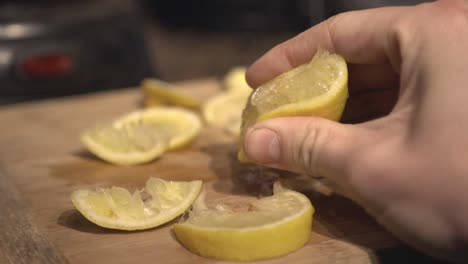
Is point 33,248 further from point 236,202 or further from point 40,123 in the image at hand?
point 40,123

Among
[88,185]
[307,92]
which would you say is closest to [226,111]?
[88,185]

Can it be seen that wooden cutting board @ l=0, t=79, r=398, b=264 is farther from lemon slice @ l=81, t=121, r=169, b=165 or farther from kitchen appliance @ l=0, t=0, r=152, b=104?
kitchen appliance @ l=0, t=0, r=152, b=104

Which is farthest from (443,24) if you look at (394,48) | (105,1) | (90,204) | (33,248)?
(105,1)

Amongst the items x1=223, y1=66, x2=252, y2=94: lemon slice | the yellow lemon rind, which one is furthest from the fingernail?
x1=223, y1=66, x2=252, y2=94: lemon slice

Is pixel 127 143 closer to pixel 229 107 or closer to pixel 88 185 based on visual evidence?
pixel 88 185

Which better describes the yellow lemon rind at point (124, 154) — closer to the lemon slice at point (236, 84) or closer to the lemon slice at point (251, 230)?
the lemon slice at point (251, 230)
